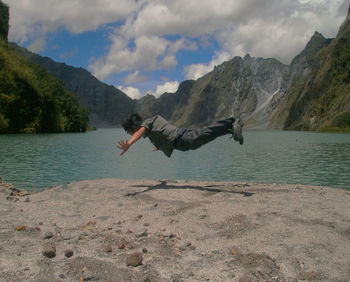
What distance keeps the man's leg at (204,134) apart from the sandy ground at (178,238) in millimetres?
1458

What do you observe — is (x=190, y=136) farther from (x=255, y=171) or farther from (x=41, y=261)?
(x=255, y=171)

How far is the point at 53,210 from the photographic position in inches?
319

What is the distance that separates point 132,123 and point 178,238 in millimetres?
4688

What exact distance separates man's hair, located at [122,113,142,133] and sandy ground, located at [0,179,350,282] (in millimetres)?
2037

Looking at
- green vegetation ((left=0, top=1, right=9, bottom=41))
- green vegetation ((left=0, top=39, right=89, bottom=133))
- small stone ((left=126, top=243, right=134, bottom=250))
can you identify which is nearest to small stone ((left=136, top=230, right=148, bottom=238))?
small stone ((left=126, top=243, right=134, bottom=250))

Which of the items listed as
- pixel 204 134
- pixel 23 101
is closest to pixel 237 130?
pixel 204 134

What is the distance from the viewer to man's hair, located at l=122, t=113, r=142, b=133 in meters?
9.72

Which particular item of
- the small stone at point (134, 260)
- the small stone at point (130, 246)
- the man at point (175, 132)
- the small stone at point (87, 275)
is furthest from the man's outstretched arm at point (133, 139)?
the small stone at point (87, 275)

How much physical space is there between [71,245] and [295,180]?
14.4m

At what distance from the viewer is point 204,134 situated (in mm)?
8969

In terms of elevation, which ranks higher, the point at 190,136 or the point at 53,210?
the point at 190,136

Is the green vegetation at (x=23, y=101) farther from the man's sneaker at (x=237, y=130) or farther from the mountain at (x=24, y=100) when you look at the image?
the man's sneaker at (x=237, y=130)

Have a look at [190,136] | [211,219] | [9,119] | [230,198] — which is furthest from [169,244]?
[9,119]

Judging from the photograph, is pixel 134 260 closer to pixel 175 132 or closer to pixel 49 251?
pixel 49 251
